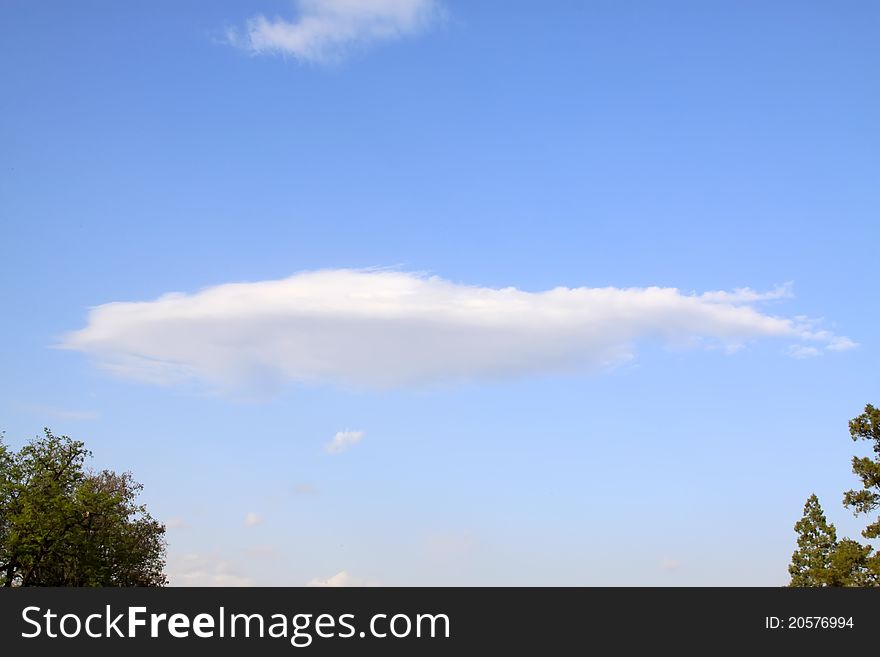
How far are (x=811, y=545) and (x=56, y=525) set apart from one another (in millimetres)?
61927

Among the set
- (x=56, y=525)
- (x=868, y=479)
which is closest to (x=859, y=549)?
(x=868, y=479)

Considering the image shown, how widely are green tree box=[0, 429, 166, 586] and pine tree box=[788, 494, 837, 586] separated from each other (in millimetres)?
57141

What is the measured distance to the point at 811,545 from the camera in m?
75.1

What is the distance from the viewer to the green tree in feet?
220

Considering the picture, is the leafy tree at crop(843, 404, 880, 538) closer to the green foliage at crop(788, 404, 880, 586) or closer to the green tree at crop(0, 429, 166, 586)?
the green foliage at crop(788, 404, 880, 586)

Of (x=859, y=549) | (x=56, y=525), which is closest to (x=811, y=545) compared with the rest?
(x=859, y=549)

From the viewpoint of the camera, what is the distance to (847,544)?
64.1m

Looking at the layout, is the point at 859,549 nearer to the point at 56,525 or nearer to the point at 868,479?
the point at 868,479

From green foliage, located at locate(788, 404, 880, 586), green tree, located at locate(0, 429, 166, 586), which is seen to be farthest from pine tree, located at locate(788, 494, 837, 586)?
green tree, located at locate(0, 429, 166, 586)

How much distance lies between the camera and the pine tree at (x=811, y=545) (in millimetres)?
73312
